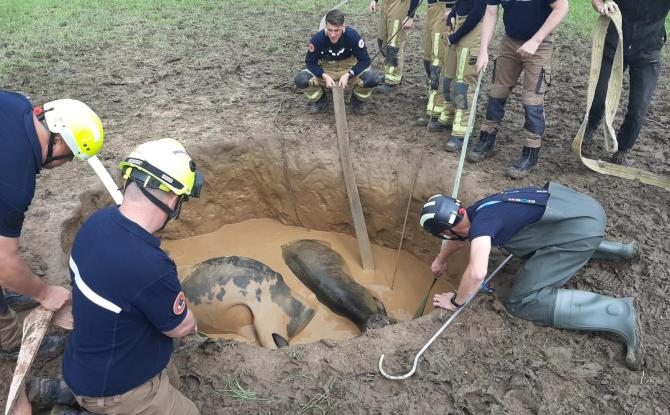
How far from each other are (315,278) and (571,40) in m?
5.89

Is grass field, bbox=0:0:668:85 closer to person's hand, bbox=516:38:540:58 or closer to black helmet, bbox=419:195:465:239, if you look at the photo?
person's hand, bbox=516:38:540:58

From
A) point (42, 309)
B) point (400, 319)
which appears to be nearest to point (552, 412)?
point (400, 319)

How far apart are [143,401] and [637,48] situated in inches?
187

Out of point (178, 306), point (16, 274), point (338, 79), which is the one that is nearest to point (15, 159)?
point (16, 274)

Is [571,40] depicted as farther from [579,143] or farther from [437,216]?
[437,216]

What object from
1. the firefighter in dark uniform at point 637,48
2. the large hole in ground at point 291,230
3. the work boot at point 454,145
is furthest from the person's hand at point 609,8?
the large hole in ground at point 291,230

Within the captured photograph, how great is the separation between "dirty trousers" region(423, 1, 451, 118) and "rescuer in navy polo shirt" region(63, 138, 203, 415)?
12.7 feet

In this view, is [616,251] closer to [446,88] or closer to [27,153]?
[446,88]

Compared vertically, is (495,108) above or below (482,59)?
below

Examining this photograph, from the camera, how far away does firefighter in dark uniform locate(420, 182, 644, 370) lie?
332cm

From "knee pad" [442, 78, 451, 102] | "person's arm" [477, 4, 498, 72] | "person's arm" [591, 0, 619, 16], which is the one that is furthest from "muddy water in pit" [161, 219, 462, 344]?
"person's arm" [591, 0, 619, 16]

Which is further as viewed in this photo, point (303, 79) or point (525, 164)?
point (303, 79)

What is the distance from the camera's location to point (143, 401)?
2486 millimetres

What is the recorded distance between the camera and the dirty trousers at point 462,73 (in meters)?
5.07
